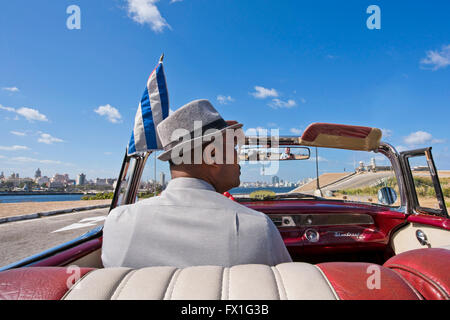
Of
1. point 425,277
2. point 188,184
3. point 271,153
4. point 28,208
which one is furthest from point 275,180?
point 28,208

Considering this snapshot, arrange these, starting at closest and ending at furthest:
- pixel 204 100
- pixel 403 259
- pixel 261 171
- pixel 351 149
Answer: pixel 403 259 < pixel 204 100 < pixel 351 149 < pixel 261 171

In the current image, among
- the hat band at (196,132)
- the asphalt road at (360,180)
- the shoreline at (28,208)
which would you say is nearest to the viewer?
the hat band at (196,132)

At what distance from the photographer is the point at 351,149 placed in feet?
9.20

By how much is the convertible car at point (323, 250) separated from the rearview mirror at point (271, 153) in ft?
0.05

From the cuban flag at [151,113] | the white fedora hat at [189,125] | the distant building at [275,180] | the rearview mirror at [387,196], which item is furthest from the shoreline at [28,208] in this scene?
the rearview mirror at [387,196]

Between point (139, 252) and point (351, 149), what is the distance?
2.64 m

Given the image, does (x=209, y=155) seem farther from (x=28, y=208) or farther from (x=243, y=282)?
(x=28, y=208)

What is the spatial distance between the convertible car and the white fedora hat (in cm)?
80

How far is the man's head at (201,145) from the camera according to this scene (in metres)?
1.37

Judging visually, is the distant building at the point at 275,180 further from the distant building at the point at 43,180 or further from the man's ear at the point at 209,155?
the distant building at the point at 43,180

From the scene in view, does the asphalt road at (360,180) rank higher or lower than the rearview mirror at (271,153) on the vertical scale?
lower

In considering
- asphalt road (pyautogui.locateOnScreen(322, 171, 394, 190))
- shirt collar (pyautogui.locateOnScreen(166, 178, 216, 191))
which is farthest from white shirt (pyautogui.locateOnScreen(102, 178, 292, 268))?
asphalt road (pyautogui.locateOnScreen(322, 171, 394, 190))

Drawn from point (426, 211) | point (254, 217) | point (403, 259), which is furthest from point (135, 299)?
point (426, 211)
